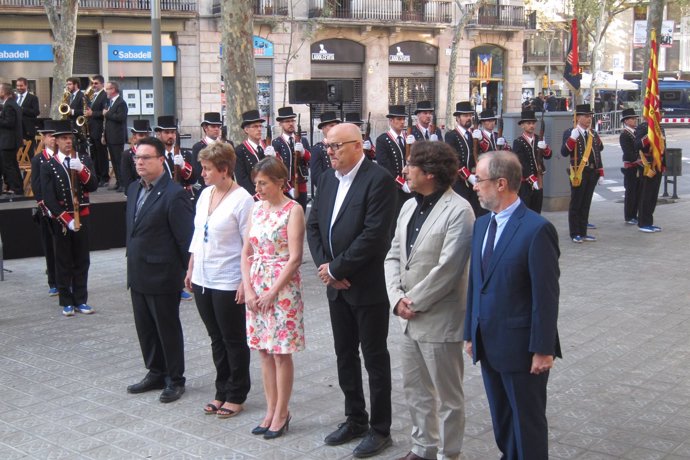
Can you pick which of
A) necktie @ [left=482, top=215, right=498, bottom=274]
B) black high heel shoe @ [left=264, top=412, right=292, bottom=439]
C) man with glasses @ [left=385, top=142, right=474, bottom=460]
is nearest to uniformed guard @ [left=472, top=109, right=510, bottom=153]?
black high heel shoe @ [left=264, top=412, right=292, bottom=439]

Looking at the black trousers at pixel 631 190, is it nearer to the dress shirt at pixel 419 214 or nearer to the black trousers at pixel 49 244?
the black trousers at pixel 49 244

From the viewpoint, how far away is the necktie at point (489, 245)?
475 centimetres

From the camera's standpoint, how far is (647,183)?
586 inches

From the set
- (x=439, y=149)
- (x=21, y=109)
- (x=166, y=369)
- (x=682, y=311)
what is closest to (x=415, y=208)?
(x=439, y=149)

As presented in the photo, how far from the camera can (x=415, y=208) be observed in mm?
5344

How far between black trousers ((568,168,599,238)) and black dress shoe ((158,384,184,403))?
860cm

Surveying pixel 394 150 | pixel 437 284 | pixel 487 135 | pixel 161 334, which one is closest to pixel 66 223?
pixel 161 334

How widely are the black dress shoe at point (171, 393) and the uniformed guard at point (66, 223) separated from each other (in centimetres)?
321

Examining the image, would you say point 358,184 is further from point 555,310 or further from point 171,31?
point 171,31

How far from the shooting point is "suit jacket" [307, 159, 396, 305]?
553 cm

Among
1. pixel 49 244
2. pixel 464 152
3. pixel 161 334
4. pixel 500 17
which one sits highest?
pixel 500 17

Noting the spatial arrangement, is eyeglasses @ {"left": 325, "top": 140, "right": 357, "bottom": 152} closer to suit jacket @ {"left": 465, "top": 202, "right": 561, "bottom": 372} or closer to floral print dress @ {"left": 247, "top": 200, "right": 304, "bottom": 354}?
floral print dress @ {"left": 247, "top": 200, "right": 304, "bottom": 354}

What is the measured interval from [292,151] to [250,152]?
4.36 ft

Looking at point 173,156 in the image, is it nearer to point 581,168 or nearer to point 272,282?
point 272,282
